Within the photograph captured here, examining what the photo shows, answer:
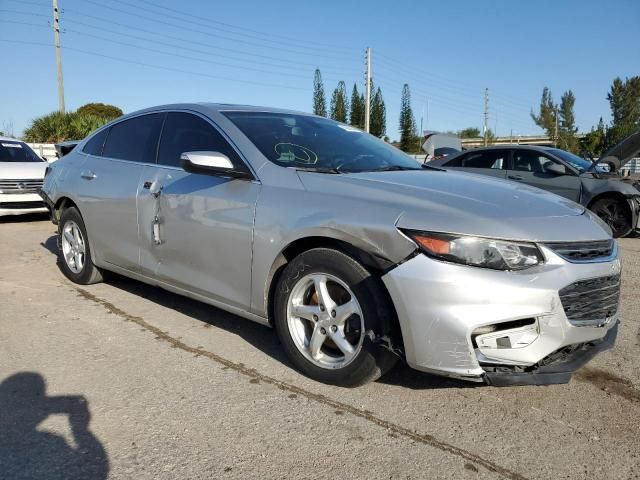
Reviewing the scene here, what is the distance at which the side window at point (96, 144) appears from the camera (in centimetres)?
490

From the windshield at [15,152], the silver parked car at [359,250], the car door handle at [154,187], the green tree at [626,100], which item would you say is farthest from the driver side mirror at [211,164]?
the green tree at [626,100]

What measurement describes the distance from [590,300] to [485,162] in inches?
297

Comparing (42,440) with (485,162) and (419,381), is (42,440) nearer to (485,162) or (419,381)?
(419,381)

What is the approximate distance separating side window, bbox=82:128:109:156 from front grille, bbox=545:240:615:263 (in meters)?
3.94

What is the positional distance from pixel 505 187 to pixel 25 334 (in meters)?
3.30

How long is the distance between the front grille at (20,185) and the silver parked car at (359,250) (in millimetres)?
5913

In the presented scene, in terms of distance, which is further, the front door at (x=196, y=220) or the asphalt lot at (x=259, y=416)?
the front door at (x=196, y=220)

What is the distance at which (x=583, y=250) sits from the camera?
8.51ft

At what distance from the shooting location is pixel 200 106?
394 cm

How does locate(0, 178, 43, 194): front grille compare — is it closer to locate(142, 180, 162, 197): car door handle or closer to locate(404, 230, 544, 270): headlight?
locate(142, 180, 162, 197): car door handle

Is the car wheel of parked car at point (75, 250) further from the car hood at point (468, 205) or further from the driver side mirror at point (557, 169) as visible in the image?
the driver side mirror at point (557, 169)

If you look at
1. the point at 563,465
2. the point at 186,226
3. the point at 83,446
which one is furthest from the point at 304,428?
the point at 186,226

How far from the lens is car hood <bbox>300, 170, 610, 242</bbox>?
8.16ft

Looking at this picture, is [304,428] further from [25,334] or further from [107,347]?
[25,334]
